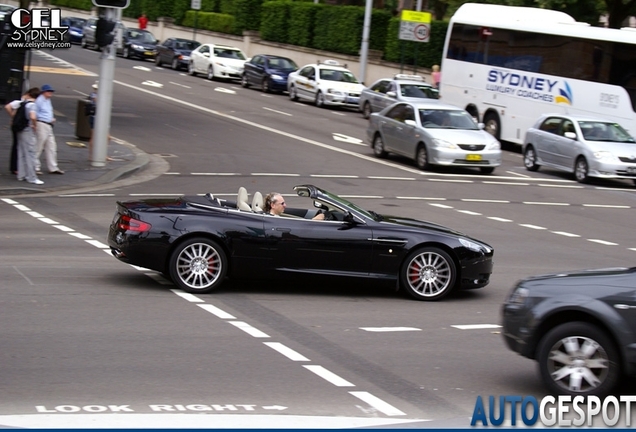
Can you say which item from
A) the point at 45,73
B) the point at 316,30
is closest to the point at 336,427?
the point at 45,73

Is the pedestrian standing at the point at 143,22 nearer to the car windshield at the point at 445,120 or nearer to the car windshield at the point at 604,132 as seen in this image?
the car windshield at the point at 445,120

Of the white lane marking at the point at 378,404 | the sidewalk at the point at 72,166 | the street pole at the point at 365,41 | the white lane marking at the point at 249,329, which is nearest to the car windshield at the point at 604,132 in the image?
the sidewalk at the point at 72,166

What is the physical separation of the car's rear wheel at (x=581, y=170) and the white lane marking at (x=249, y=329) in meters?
17.6

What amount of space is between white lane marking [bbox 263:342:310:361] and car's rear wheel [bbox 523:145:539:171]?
786 inches

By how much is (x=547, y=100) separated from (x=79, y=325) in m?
24.3

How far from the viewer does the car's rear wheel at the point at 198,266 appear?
11336mm

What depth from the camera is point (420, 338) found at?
9875mm

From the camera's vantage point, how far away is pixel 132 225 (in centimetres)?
1136

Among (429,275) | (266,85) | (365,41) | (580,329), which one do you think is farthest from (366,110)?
(580,329)

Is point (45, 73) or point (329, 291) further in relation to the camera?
point (45, 73)

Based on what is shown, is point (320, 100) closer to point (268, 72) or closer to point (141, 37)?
point (268, 72)

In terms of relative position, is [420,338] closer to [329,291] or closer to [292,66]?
[329,291]

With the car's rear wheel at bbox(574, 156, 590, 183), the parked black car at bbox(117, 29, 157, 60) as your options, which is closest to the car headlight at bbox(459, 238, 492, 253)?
the car's rear wheel at bbox(574, 156, 590, 183)

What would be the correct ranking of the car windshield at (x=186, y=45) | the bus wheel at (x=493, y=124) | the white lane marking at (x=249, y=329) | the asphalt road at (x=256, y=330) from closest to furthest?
the asphalt road at (x=256, y=330) → the white lane marking at (x=249, y=329) → the bus wheel at (x=493, y=124) → the car windshield at (x=186, y=45)
